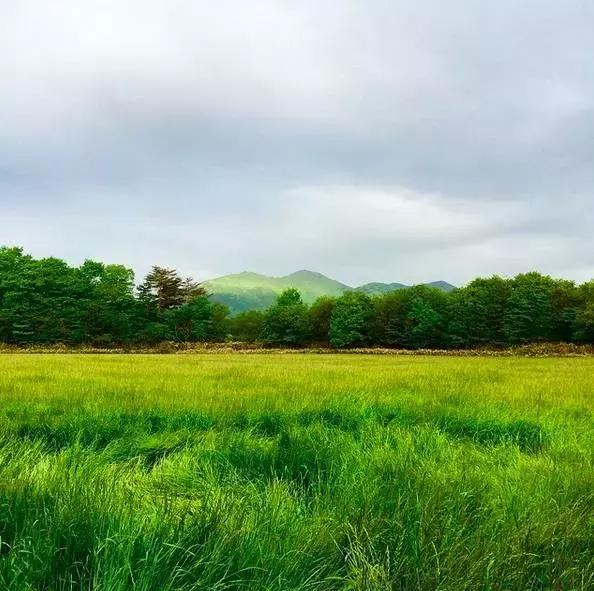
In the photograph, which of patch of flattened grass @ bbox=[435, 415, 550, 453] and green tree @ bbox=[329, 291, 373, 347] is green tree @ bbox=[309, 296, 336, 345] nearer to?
green tree @ bbox=[329, 291, 373, 347]

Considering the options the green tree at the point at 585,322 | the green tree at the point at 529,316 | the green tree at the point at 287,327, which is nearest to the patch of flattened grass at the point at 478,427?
the green tree at the point at 585,322

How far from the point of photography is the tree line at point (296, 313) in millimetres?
72250

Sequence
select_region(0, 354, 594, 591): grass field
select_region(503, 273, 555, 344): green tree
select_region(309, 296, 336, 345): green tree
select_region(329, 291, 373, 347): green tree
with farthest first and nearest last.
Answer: select_region(309, 296, 336, 345): green tree < select_region(329, 291, 373, 347): green tree < select_region(503, 273, 555, 344): green tree < select_region(0, 354, 594, 591): grass field

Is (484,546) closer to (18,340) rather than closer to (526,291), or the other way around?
(18,340)

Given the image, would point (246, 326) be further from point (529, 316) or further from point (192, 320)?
point (529, 316)

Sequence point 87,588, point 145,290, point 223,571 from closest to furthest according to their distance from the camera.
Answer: point 87,588, point 223,571, point 145,290

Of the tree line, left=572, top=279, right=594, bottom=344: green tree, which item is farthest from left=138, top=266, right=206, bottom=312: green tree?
left=572, top=279, right=594, bottom=344: green tree

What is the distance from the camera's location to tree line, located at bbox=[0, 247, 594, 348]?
237 ft

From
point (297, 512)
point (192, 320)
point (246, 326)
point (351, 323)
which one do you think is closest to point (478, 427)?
point (297, 512)

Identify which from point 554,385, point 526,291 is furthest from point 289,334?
point 554,385

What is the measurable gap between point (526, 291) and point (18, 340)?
80.5 m

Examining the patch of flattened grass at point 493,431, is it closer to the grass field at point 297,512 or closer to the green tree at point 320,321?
the grass field at point 297,512

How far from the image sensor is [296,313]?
97.4m

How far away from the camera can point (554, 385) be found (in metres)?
13.2
